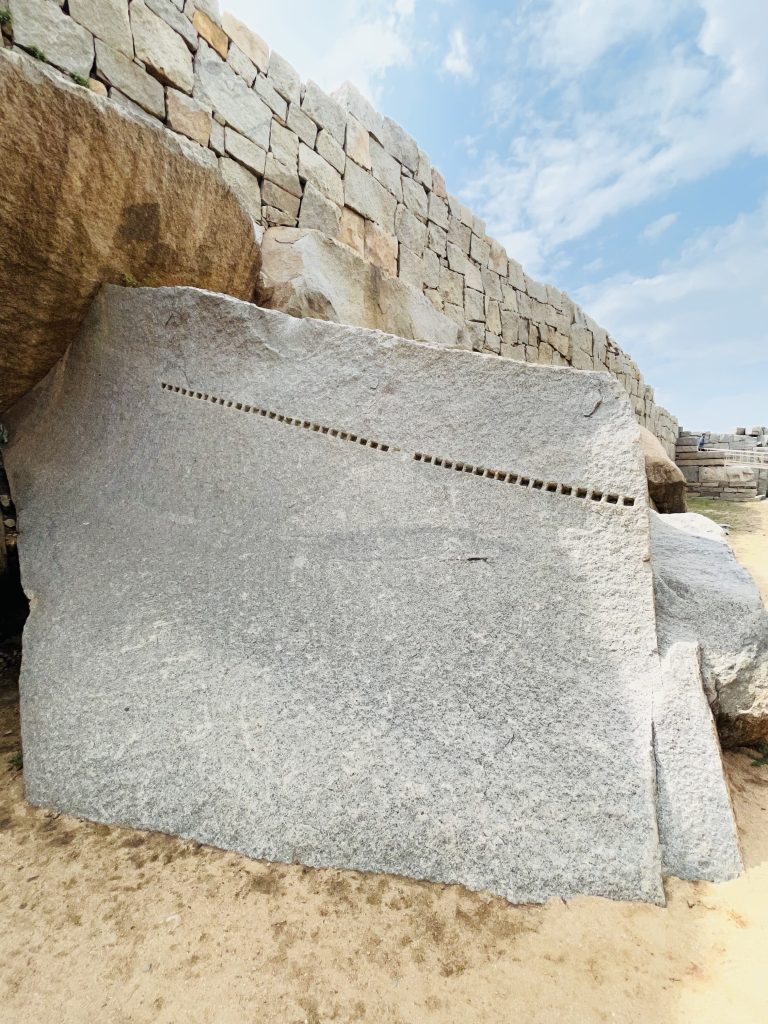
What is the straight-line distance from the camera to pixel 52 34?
2.71 m

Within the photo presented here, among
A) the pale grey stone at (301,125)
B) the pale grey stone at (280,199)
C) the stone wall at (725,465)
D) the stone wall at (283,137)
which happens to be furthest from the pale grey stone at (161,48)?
the stone wall at (725,465)

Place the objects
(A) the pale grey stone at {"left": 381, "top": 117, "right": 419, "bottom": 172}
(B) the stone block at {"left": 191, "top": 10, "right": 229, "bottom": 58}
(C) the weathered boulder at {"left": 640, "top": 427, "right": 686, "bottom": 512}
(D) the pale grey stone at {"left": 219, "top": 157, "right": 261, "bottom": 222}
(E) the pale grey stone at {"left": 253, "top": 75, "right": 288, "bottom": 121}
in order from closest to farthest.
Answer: (B) the stone block at {"left": 191, "top": 10, "right": 229, "bottom": 58} < (D) the pale grey stone at {"left": 219, "top": 157, "right": 261, "bottom": 222} < (E) the pale grey stone at {"left": 253, "top": 75, "right": 288, "bottom": 121} < (C) the weathered boulder at {"left": 640, "top": 427, "right": 686, "bottom": 512} < (A) the pale grey stone at {"left": 381, "top": 117, "right": 419, "bottom": 172}

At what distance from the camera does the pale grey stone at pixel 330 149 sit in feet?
14.3

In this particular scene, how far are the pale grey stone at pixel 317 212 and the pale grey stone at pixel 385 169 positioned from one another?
878mm

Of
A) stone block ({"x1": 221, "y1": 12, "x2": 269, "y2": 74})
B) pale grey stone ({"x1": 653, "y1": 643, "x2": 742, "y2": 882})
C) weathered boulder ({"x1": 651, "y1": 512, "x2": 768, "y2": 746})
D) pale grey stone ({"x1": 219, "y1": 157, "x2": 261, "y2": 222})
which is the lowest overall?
pale grey stone ({"x1": 653, "y1": 643, "x2": 742, "y2": 882})

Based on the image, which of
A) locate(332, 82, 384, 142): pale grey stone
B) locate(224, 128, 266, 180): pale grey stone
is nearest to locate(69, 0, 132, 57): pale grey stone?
locate(224, 128, 266, 180): pale grey stone

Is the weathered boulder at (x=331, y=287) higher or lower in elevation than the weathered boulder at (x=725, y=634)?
higher

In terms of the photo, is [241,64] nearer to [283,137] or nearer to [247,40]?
[247,40]

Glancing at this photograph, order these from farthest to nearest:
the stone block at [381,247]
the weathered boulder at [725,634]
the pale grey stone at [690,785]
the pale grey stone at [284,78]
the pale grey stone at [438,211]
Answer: the pale grey stone at [438,211], the stone block at [381,247], the pale grey stone at [284,78], the weathered boulder at [725,634], the pale grey stone at [690,785]

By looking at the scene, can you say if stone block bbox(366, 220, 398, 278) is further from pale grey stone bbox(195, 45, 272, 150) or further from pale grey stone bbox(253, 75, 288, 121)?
pale grey stone bbox(195, 45, 272, 150)

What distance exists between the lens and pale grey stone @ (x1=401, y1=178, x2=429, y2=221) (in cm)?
544

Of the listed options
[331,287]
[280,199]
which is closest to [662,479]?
[331,287]

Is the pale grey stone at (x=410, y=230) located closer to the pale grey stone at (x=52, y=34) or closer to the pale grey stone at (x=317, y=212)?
the pale grey stone at (x=317, y=212)

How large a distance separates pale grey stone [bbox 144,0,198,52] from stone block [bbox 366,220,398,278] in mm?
1866
